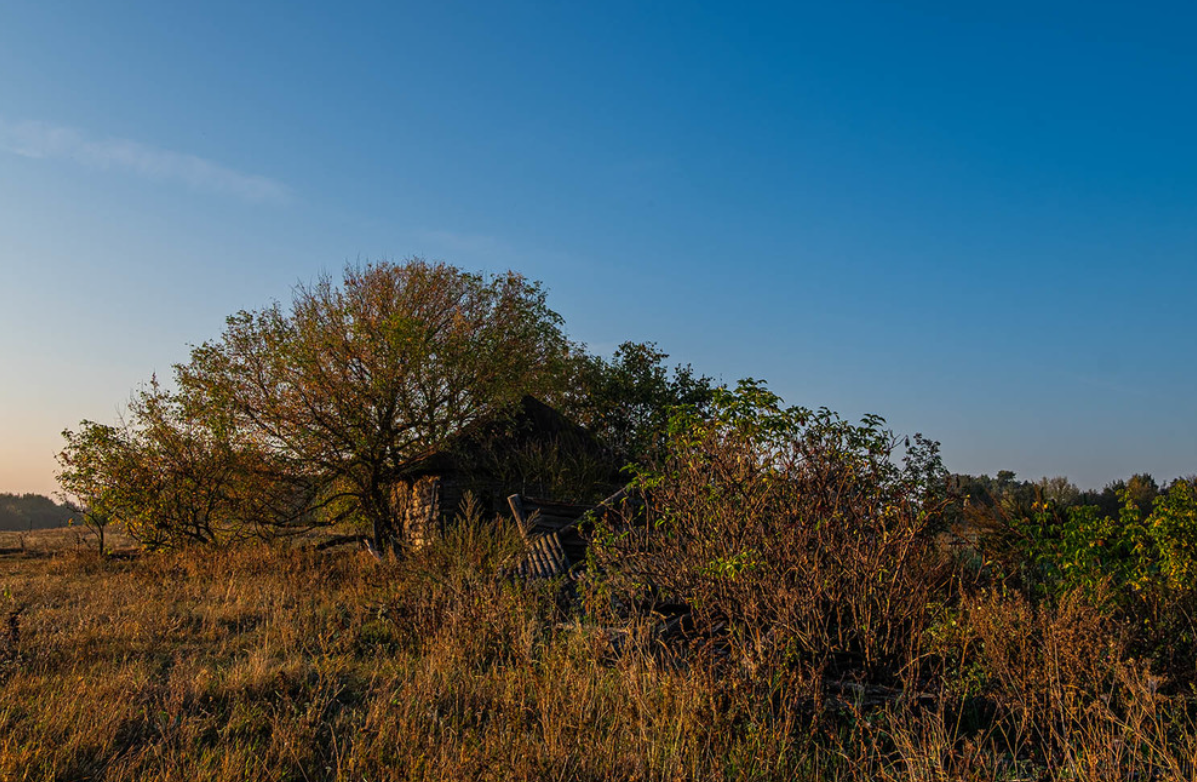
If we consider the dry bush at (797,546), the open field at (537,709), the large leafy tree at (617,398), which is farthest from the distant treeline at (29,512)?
the dry bush at (797,546)

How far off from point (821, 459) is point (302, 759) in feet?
14.9

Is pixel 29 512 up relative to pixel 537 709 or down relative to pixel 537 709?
up

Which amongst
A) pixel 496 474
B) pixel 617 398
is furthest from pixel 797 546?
pixel 617 398

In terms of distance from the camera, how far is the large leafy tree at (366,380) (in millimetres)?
18750

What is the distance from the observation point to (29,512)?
48.7 m

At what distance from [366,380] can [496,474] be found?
4152 mm

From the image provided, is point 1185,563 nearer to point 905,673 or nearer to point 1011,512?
point 905,673

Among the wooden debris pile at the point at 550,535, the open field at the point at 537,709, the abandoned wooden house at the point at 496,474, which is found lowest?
the open field at the point at 537,709

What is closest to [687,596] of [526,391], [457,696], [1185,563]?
[457,696]

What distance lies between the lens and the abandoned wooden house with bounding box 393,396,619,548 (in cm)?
1923

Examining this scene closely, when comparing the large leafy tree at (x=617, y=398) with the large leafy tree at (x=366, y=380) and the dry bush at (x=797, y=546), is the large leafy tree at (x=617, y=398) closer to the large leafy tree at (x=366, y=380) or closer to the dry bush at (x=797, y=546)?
the large leafy tree at (x=366, y=380)

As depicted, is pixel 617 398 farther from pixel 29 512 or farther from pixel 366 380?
pixel 29 512

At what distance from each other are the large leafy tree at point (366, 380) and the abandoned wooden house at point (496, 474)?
1.64 feet

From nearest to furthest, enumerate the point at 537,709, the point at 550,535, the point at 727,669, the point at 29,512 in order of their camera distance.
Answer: the point at 537,709, the point at 727,669, the point at 550,535, the point at 29,512
